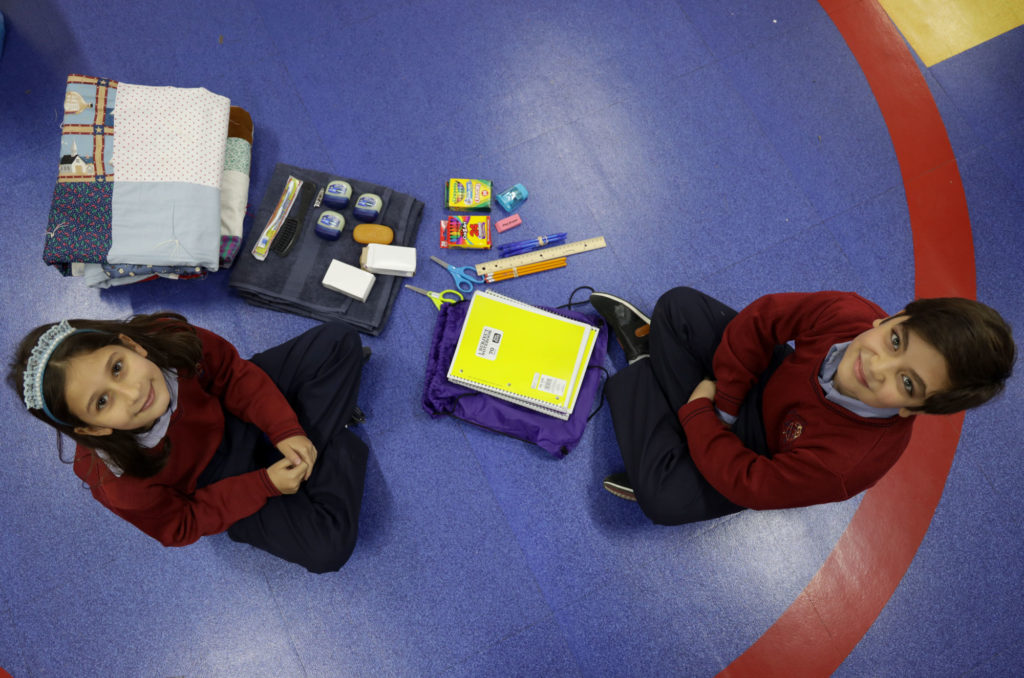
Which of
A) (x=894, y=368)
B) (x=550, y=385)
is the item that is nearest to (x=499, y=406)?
(x=550, y=385)

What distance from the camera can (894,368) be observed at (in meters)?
1.32

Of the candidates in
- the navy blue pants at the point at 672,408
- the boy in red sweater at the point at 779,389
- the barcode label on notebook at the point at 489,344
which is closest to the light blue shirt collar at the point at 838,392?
the boy in red sweater at the point at 779,389

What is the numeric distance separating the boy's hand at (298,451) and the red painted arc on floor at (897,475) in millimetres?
1558

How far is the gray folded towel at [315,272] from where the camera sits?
7.20 ft

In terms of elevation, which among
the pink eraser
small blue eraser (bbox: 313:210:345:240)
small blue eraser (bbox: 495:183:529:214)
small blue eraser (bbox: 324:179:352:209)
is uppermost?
small blue eraser (bbox: 324:179:352:209)

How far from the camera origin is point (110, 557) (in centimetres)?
203

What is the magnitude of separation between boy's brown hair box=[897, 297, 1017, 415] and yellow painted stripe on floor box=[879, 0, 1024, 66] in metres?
1.94

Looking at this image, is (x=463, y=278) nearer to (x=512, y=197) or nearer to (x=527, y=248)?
(x=527, y=248)

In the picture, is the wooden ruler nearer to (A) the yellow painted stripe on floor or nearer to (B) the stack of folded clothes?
(B) the stack of folded clothes

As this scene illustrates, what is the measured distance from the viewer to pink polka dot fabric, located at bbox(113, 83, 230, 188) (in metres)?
2.10

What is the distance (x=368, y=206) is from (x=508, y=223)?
0.54 metres

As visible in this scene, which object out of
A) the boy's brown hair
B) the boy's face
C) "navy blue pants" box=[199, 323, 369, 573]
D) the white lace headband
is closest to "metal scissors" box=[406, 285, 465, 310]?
"navy blue pants" box=[199, 323, 369, 573]

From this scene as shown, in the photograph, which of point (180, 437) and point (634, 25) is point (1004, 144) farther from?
point (180, 437)

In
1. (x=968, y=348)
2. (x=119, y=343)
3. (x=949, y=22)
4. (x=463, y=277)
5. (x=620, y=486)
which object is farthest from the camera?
(x=949, y=22)
